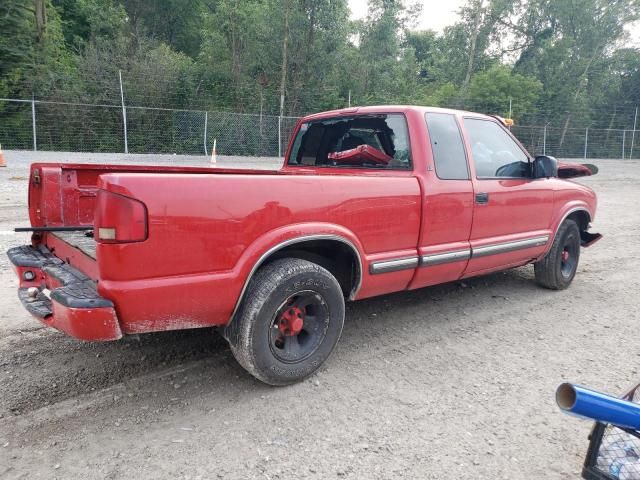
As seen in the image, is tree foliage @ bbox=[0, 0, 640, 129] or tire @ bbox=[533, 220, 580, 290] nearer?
tire @ bbox=[533, 220, 580, 290]

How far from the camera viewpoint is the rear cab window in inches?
152

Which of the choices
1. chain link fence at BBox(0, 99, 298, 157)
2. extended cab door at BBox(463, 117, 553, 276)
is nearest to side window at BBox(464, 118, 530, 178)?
extended cab door at BBox(463, 117, 553, 276)

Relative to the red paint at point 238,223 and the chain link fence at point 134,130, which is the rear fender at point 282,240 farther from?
the chain link fence at point 134,130

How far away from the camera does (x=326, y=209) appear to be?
2.98 meters

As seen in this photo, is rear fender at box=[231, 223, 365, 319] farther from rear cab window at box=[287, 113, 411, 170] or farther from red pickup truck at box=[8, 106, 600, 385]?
rear cab window at box=[287, 113, 411, 170]

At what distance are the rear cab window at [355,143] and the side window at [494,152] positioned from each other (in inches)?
28.1

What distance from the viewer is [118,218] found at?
2.27m

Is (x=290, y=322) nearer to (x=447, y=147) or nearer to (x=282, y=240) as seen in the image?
(x=282, y=240)

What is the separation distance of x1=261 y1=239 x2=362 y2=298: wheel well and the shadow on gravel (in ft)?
1.82

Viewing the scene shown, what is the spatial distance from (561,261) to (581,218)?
0.63 m

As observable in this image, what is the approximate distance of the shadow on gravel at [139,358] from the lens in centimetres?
290

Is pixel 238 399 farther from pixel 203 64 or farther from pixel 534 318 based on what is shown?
pixel 203 64

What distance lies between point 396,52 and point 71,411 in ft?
94.9

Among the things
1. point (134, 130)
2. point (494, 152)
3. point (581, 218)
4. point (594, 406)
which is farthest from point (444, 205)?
point (134, 130)
